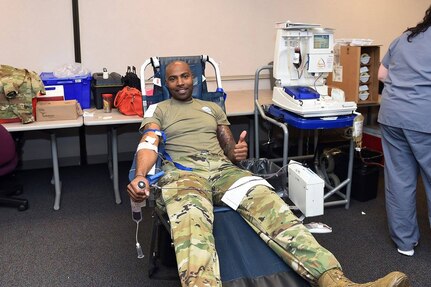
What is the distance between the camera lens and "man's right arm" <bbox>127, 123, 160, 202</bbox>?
81.5 inches

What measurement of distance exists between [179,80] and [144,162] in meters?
0.64

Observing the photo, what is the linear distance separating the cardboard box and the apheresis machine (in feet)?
5.01

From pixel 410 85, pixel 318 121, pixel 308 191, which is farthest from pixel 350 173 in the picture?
pixel 308 191

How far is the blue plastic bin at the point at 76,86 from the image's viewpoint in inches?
136

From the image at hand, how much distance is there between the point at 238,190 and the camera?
2.26 metres

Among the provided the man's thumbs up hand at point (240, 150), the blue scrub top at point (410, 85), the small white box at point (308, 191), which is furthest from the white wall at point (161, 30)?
the small white box at point (308, 191)

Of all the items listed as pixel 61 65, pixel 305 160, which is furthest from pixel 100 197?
pixel 305 160

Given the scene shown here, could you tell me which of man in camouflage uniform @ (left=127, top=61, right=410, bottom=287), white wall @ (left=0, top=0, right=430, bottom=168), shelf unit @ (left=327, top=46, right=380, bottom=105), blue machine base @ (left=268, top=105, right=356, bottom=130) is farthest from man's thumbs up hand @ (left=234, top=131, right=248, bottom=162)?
white wall @ (left=0, top=0, right=430, bottom=168)

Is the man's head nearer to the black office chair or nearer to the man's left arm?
the man's left arm

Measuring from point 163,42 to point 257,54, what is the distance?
982 mm

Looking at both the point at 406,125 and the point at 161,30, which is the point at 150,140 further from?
the point at 161,30

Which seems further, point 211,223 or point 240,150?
point 240,150

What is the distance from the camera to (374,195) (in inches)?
139

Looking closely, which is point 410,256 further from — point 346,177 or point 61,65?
point 61,65
